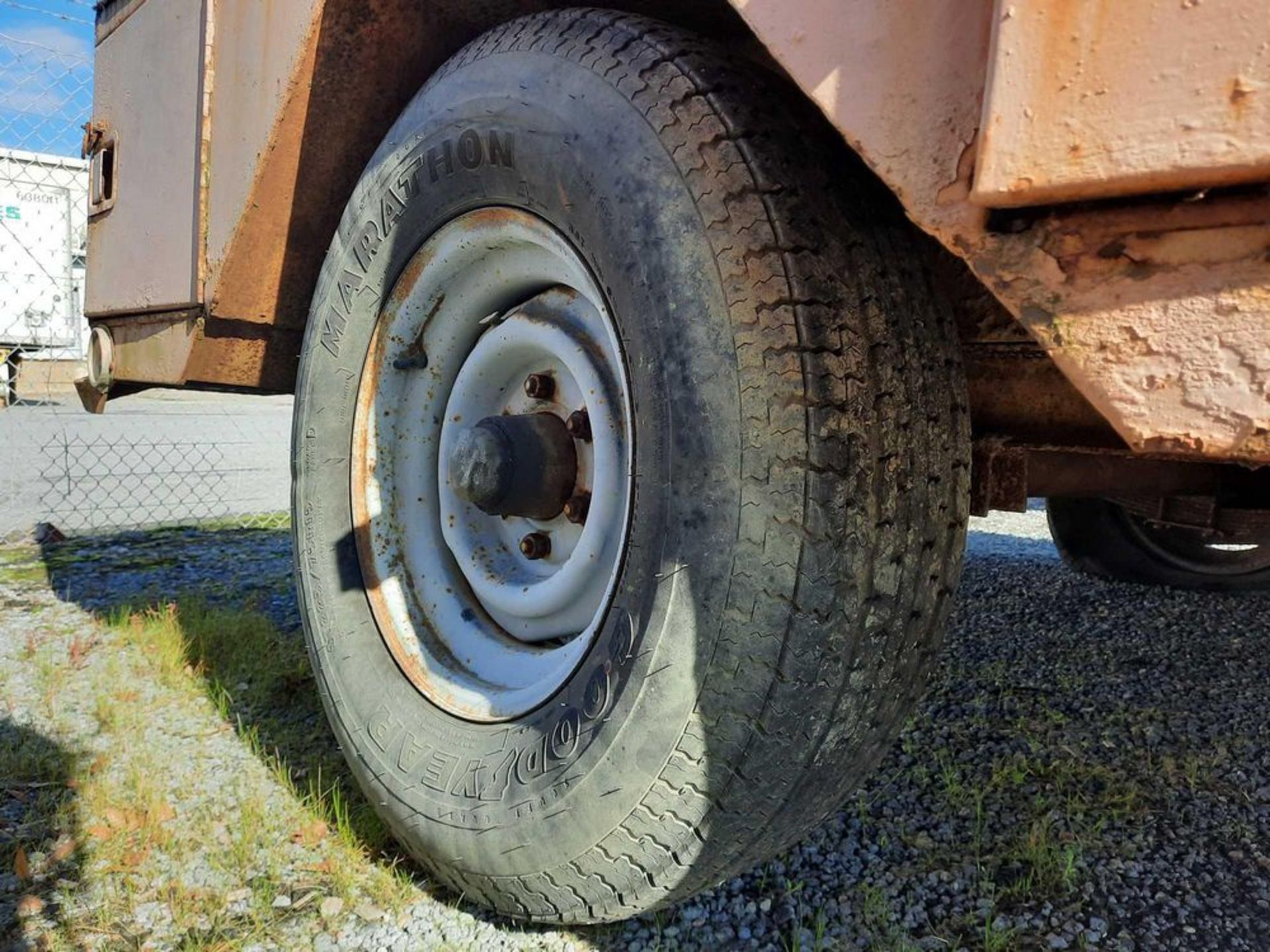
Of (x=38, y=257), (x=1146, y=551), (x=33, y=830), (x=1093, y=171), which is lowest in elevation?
(x=33, y=830)

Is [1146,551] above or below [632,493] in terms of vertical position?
below

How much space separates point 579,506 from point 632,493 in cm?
33

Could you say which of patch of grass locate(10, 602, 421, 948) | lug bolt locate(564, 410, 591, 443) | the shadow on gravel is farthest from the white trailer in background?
lug bolt locate(564, 410, 591, 443)

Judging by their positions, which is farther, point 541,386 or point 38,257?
point 38,257

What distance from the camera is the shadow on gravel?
1463 millimetres

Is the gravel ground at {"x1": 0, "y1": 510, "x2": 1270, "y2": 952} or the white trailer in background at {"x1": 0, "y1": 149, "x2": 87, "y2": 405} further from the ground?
the white trailer in background at {"x1": 0, "y1": 149, "x2": 87, "y2": 405}

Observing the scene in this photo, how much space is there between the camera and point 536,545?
5.41ft

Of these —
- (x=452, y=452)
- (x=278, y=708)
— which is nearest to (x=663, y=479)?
(x=452, y=452)

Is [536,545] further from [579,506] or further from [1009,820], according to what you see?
[1009,820]

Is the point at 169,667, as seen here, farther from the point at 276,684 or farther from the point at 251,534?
the point at 251,534

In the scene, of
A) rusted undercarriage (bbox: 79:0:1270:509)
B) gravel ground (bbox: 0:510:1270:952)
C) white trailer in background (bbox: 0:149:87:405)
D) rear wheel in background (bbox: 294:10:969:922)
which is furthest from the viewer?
white trailer in background (bbox: 0:149:87:405)

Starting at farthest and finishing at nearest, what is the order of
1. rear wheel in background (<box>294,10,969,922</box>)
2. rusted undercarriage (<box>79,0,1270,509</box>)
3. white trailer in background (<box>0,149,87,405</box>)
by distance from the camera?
white trailer in background (<box>0,149,87,405</box>) → rear wheel in background (<box>294,10,969,922</box>) → rusted undercarriage (<box>79,0,1270,509</box>)

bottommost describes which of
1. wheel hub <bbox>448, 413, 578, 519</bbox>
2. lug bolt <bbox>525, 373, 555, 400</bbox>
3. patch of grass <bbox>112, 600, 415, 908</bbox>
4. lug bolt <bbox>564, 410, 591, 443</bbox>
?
patch of grass <bbox>112, 600, 415, 908</bbox>

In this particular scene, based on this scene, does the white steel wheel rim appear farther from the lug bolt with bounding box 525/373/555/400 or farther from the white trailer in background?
the white trailer in background
